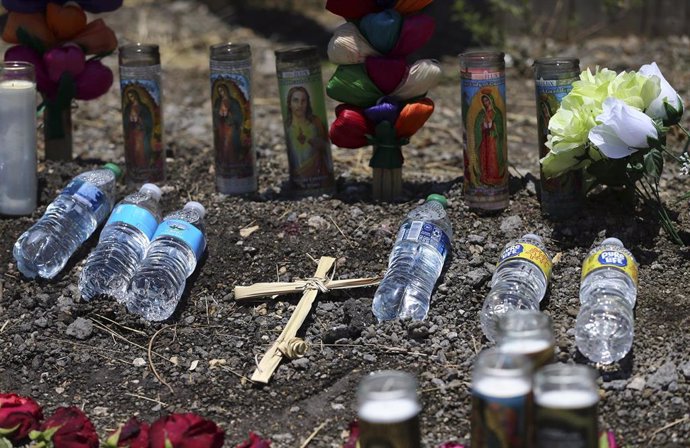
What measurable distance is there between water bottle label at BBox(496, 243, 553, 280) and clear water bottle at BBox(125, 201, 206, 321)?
1.07 metres

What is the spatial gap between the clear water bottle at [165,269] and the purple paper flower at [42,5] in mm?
1266

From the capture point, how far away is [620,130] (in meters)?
3.49

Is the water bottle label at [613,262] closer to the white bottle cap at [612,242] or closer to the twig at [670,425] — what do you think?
the white bottle cap at [612,242]

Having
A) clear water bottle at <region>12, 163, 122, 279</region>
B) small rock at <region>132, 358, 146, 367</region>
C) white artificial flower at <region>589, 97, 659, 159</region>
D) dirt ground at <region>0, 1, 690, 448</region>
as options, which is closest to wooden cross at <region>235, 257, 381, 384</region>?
dirt ground at <region>0, 1, 690, 448</region>

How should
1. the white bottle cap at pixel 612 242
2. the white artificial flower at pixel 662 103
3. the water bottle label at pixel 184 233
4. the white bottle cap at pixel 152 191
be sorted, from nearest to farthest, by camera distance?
the white bottle cap at pixel 612 242
the white artificial flower at pixel 662 103
the water bottle label at pixel 184 233
the white bottle cap at pixel 152 191

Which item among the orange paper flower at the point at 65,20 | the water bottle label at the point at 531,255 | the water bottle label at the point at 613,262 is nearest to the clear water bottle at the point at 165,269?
the water bottle label at the point at 531,255

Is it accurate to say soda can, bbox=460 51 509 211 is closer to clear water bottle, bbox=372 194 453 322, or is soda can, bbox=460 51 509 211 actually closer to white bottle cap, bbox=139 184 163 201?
clear water bottle, bbox=372 194 453 322

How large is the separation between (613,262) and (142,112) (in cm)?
208

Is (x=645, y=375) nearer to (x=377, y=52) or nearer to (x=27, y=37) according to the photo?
(x=377, y=52)

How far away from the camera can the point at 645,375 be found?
9.92 ft

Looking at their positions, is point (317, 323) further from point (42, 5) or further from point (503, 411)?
point (42, 5)

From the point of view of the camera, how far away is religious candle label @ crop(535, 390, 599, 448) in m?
2.26

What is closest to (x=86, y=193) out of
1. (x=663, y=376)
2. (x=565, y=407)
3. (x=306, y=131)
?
(x=306, y=131)

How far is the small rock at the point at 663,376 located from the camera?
9.75 ft
